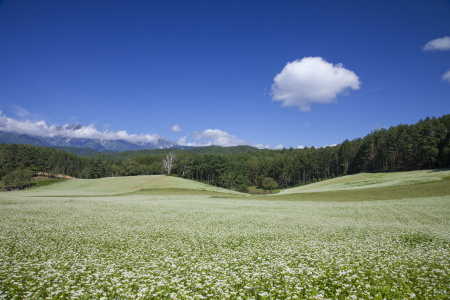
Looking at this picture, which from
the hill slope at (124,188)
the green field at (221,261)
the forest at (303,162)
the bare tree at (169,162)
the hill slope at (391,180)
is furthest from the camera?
the bare tree at (169,162)

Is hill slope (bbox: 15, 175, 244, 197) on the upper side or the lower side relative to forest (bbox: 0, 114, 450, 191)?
lower

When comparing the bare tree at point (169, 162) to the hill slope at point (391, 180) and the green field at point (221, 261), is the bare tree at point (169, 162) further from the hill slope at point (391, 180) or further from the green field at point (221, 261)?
the green field at point (221, 261)

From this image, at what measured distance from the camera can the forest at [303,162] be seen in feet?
322

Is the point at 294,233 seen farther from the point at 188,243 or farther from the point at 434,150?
the point at 434,150

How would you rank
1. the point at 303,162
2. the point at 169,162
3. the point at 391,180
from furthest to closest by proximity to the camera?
the point at 169,162 → the point at 303,162 → the point at 391,180

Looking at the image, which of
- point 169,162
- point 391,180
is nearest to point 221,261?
point 391,180

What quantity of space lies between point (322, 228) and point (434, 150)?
9892 cm

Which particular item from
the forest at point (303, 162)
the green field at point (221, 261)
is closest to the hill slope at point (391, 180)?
the forest at point (303, 162)

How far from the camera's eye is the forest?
9800 cm

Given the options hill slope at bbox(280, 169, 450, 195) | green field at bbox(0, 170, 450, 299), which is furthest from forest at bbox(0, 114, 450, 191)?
green field at bbox(0, 170, 450, 299)

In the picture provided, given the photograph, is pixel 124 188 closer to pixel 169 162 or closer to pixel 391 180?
pixel 169 162

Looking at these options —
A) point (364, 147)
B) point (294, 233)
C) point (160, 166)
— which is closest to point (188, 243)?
point (294, 233)

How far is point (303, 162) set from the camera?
15000 cm

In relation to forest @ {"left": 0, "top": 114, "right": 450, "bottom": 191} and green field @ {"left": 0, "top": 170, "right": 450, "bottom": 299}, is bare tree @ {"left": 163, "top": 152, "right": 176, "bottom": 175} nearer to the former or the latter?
forest @ {"left": 0, "top": 114, "right": 450, "bottom": 191}
